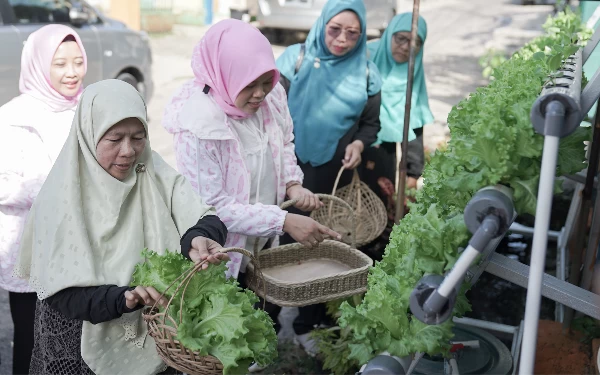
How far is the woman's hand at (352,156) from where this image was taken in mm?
3980

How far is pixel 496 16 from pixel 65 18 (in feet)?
38.9

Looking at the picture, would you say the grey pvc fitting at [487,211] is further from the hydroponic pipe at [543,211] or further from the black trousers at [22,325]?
the black trousers at [22,325]

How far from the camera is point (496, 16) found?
16875 millimetres

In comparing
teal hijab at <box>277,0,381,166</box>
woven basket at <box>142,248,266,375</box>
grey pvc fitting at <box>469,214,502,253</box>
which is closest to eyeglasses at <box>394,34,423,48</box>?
teal hijab at <box>277,0,381,166</box>

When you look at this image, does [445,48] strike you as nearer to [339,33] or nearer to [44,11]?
[44,11]

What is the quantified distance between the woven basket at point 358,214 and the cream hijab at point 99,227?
1.54 metres

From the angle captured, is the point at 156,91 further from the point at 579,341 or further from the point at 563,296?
the point at 563,296

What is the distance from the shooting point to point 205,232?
8.25 ft

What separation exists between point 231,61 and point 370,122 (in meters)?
1.52

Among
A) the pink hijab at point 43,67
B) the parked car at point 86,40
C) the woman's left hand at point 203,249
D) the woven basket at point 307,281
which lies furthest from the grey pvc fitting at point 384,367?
the parked car at point 86,40

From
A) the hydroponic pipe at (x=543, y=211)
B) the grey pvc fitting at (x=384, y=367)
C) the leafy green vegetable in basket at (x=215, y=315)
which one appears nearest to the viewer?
the hydroponic pipe at (x=543, y=211)

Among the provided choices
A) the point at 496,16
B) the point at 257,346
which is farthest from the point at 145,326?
the point at 496,16

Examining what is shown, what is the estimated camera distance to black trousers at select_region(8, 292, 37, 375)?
10.7 feet

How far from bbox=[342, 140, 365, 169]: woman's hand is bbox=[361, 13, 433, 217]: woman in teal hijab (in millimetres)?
512
